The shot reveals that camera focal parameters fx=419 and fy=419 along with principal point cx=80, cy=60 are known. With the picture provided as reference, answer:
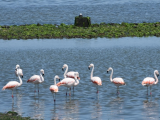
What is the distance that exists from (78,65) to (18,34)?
16924mm

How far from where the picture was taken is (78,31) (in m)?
45.7

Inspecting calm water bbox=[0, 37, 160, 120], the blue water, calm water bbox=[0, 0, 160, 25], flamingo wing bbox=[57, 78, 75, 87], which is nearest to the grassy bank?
the blue water

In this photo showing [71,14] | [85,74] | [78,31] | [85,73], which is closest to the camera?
[85,74]

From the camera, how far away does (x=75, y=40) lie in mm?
42969

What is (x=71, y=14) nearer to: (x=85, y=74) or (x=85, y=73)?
(x=85, y=73)

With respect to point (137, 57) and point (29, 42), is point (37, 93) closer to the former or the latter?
point (137, 57)

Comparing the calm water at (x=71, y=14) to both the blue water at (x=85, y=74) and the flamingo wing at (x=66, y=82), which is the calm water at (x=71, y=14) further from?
the flamingo wing at (x=66, y=82)

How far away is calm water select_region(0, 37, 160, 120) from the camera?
18219 mm

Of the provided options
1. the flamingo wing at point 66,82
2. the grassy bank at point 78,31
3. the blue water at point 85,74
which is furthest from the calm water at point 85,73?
the grassy bank at point 78,31

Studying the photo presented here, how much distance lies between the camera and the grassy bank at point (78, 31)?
4472cm

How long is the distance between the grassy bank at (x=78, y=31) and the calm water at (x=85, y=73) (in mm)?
1737

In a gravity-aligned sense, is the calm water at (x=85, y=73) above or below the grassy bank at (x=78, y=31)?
below

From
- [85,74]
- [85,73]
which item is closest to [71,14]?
[85,73]

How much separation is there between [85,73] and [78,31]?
18825 millimetres
